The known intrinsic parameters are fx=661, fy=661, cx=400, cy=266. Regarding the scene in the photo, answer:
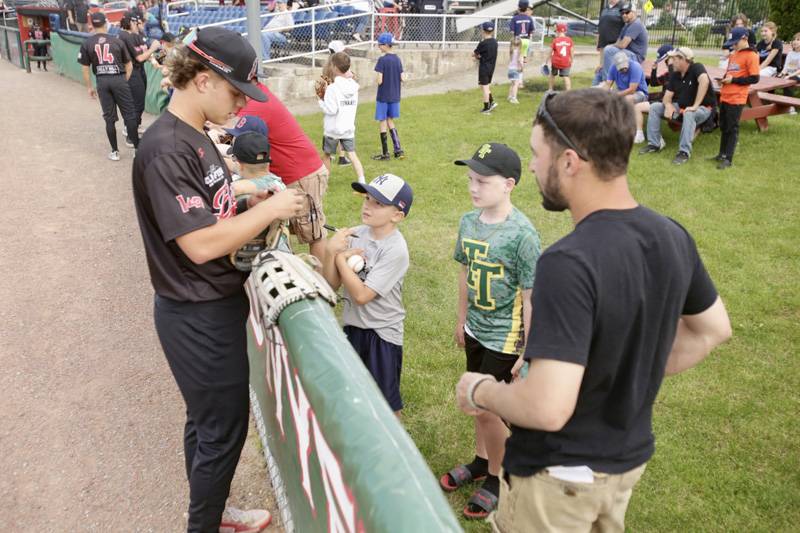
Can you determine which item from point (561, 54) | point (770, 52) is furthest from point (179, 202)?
point (770, 52)

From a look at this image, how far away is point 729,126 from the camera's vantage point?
9.72m

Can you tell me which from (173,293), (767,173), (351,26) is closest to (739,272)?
(767,173)

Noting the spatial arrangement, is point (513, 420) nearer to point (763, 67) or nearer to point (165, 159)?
point (165, 159)

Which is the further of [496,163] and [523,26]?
[523,26]

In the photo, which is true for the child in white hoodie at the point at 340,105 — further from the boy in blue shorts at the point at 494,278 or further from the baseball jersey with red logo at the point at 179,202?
the baseball jersey with red logo at the point at 179,202

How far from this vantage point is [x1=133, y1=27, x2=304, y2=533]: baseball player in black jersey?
2.41 metres

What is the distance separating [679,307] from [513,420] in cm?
58

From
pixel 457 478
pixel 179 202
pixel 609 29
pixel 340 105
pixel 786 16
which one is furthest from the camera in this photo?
pixel 786 16

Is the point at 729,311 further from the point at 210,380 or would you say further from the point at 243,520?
the point at 210,380

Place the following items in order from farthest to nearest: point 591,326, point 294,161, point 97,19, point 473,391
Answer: point 97,19, point 294,161, point 473,391, point 591,326

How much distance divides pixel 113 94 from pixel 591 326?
10515 mm

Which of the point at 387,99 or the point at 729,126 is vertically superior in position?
the point at 387,99

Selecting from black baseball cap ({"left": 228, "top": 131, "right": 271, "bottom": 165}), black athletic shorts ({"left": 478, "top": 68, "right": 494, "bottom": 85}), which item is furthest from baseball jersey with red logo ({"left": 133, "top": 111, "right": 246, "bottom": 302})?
black athletic shorts ({"left": 478, "top": 68, "right": 494, "bottom": 85})

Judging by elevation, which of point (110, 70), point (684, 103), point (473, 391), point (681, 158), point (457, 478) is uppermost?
point (110, 70)
